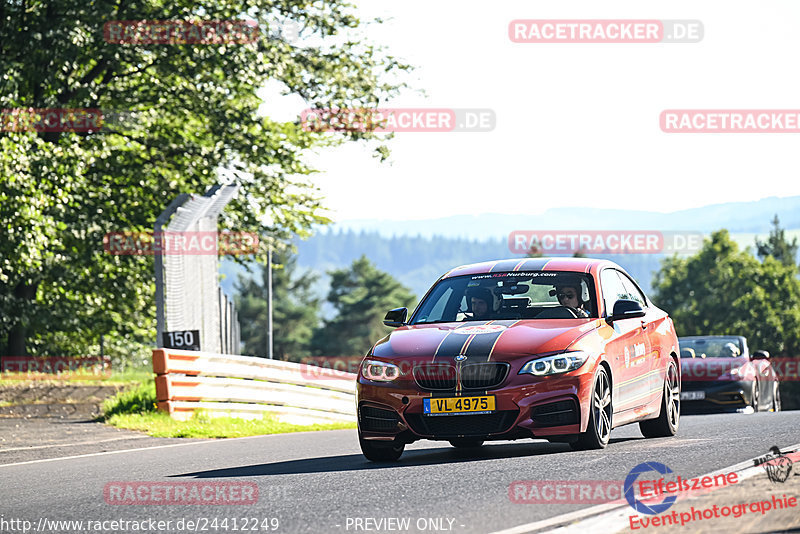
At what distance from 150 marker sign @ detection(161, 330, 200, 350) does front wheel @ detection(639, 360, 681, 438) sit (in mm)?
7564

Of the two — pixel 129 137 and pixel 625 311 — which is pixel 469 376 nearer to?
pixel 625 311

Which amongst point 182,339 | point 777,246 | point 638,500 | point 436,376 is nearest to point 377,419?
point 436,376

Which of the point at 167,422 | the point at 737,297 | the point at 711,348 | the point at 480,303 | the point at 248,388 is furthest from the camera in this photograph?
the point at 737,297

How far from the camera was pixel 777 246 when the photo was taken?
12494cm

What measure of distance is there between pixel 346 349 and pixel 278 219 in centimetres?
9887

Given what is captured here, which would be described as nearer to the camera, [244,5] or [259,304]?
[244,5]

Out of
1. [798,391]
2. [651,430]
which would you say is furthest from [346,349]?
[651,430]

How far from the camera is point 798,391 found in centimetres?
7825

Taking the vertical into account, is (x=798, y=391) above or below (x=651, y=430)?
below

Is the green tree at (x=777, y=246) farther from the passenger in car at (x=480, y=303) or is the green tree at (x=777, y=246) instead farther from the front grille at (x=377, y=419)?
the front grille at (x=377, y=419)

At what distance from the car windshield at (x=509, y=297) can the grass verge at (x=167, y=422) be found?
512 centimetres

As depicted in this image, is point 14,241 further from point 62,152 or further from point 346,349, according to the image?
point 346,349

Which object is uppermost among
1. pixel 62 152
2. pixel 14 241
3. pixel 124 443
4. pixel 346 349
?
pixel 62 152

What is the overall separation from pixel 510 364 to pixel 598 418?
3.35 ft
